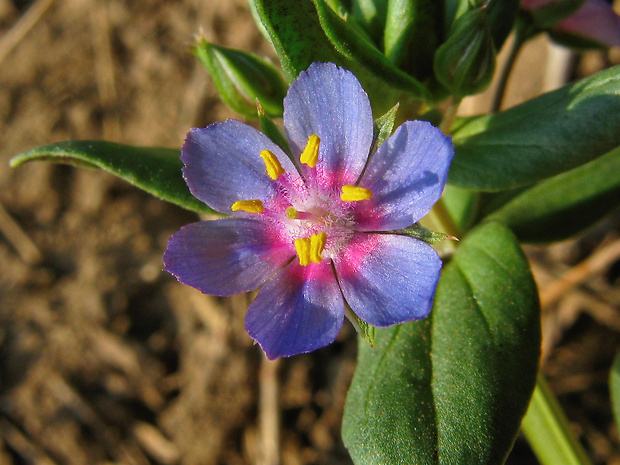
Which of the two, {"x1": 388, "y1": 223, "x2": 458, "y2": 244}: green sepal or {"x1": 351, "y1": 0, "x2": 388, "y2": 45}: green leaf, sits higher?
{"x1": 351, "y1": 0, "x2": 388, "y2": 45}: green leaf

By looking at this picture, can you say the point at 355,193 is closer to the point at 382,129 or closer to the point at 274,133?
the point at 382,129

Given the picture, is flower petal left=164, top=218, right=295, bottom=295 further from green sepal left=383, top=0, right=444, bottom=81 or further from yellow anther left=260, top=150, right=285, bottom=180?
green sepal left=383, top=0, right=444, bottom=81

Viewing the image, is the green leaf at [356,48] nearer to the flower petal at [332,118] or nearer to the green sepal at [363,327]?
the flower petal at [332,118]

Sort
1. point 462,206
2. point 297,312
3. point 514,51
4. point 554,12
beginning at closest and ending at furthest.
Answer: point 297,312, point 554,12, point 514,51, point 462,206

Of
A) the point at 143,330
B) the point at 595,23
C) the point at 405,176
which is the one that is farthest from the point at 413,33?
the point at 143,330

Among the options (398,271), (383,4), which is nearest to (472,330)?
(398,271)

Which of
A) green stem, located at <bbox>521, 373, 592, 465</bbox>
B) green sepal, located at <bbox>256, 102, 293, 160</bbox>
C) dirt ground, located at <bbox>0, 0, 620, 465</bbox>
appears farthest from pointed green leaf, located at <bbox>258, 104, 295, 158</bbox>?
dirt ground, located at <bbox>0, 0, 620, 465</bbox>

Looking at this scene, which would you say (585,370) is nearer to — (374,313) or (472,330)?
(472,330)

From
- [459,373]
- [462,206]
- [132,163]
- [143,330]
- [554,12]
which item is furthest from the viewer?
[143,330]
